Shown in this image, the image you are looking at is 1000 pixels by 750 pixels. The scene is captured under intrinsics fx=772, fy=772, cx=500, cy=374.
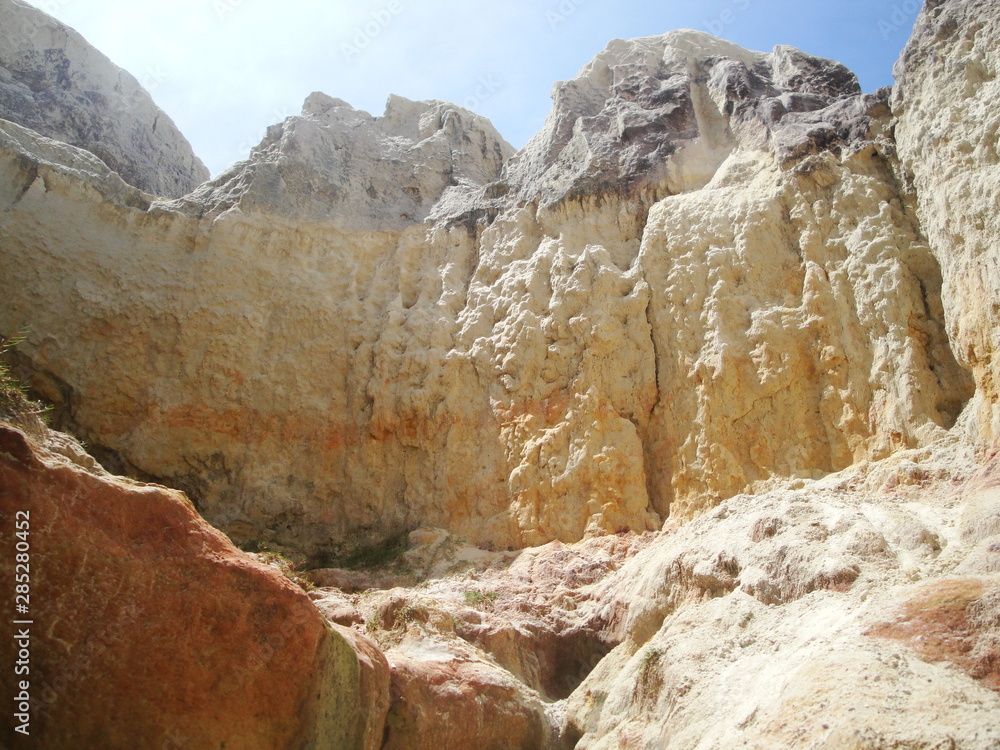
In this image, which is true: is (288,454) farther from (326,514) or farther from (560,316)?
(560,316)

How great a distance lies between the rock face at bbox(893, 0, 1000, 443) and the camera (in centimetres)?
793

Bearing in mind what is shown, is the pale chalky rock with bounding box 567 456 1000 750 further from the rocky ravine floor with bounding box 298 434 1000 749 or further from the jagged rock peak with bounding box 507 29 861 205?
the jagged rock peak with bounding box 507 29 861 205

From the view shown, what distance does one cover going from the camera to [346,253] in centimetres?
1545

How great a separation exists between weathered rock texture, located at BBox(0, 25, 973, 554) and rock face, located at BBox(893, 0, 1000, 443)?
23.6 inches

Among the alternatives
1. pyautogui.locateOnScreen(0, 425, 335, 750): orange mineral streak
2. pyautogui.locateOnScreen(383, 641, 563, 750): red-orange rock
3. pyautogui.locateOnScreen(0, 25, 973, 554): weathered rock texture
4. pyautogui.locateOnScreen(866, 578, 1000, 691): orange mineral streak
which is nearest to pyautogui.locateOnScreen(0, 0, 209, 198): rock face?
pyautogui.locateOnScreen(0, 25, 973, 554): weathered rock texture

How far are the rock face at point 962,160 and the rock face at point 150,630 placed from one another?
662cm

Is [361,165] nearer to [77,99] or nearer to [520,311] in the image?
[520,311]

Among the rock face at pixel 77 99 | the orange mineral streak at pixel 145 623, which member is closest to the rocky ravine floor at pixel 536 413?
the orange mineral streak at pixel 145 623

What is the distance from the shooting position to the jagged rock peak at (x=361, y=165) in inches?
620

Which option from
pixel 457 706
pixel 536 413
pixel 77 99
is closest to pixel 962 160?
pixel 536 413

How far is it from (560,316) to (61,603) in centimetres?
877

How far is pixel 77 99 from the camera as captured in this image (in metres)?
18.9

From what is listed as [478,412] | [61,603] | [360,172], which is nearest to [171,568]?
[61,603]

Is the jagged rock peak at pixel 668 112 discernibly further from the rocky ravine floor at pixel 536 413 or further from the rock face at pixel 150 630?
the rock face at pixel 150 630
